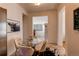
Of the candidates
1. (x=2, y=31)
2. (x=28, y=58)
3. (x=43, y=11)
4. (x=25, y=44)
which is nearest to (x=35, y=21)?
(x=43, y=11)

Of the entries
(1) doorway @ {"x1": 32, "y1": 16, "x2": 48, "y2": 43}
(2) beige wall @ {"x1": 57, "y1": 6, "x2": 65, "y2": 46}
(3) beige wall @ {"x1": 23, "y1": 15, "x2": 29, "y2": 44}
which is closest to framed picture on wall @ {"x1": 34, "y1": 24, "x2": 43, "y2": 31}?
(1) doorway @ {"x1": 32, "y1": 16, "x2": 48, "y2": 43}

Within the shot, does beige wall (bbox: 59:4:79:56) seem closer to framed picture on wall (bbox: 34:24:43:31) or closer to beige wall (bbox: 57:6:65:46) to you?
beige wall (bbox: 57:6:65:46)

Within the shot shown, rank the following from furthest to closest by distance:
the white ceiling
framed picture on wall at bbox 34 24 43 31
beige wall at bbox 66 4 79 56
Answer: framed picture on wall at bbox 34 24 43 31, beige wall at bbox 66 4 79 56, the white ceiling

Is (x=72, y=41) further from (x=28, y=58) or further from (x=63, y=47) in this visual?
(x=28, y=58)

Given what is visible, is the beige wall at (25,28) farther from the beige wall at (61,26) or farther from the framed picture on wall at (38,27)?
the beige wall at (61,26)

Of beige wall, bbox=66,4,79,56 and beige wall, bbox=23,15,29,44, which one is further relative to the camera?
beige wall, bbox=23,15,29,44

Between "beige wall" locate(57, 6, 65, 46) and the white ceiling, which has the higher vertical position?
the white ceiling

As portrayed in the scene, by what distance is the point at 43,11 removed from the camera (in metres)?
1.56

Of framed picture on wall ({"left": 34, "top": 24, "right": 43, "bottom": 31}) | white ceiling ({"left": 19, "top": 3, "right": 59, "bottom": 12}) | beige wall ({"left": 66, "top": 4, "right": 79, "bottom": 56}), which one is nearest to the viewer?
white ceiling ({"left": 19, "top": 3, "right": 59, "bottom": 12})

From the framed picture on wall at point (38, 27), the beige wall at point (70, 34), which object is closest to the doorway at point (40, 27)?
the framed picture on wall at point (38, 27)

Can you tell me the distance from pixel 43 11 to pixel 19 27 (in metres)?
0.39

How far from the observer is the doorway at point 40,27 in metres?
1.51

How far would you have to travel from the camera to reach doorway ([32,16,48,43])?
4.95 ft

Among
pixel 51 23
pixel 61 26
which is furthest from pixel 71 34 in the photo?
pixel 51 23
